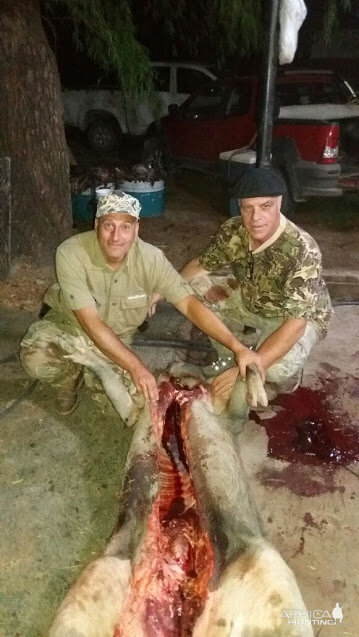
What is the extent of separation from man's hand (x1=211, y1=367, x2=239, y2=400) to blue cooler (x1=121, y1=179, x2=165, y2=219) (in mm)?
4870

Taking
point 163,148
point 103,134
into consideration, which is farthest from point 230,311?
point 103,134

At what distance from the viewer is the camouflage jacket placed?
11.6 feet

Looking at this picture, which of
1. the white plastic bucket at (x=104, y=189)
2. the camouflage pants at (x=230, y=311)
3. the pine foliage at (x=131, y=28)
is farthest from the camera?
the white plastic bucket at (x=104, y=189)

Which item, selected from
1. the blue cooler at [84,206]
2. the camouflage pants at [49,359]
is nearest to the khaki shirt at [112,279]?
the camouflage pants at [49,359]

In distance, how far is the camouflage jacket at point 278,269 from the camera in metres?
3.54

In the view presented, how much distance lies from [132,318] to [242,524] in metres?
1.73

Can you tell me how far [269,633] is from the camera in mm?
2000

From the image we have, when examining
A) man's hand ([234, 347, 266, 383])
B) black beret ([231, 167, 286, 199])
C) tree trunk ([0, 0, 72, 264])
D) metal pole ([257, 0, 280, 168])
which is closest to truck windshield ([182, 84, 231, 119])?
tree trunk ([0, 0, 72, 264])

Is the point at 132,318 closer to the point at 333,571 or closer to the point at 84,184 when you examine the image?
the point at 333,571

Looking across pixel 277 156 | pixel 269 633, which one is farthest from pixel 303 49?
pixel 269 633

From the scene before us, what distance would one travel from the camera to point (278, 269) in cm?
368

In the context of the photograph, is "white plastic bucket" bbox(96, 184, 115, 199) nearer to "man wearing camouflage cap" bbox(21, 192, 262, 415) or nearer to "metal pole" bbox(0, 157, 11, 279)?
"metal pole" bbox(0, 157, 11, 279)

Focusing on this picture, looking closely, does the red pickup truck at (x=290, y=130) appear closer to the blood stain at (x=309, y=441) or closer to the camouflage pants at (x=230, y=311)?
the camouflage pants at (x=230, y=311)

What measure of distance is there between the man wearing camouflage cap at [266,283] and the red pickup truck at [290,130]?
12.8ft
